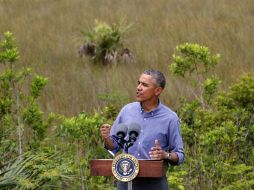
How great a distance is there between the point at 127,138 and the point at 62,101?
7.96 metres

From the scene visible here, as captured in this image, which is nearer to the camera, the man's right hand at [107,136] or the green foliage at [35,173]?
the man's right hand at [107,136]

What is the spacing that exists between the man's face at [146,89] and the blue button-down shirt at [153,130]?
10cm

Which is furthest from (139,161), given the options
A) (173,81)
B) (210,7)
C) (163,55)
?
(210,7)

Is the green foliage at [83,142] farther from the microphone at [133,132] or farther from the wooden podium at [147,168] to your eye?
the microphone at [133,132]

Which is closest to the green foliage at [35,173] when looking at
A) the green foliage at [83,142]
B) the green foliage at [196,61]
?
the green foliage at [83,142]

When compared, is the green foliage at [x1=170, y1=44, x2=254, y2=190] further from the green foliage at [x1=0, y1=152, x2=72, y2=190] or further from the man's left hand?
the man's left hand

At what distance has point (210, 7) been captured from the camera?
22.8m

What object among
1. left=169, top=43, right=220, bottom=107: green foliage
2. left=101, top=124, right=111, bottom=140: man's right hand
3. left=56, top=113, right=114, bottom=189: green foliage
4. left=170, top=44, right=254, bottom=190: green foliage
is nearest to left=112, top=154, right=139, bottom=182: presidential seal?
left=101, top=124, right=111, bottom=140: man's right hand

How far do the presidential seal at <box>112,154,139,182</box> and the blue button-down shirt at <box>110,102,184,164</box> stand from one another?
42 cm

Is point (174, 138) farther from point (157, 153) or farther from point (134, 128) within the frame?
point (134, 128)

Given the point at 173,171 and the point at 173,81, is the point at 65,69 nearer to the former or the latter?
the point at 173,81

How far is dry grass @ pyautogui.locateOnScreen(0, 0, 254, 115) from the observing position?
535 inches

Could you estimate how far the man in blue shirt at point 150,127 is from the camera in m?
5.12

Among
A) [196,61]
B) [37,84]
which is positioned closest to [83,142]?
[37,84]
